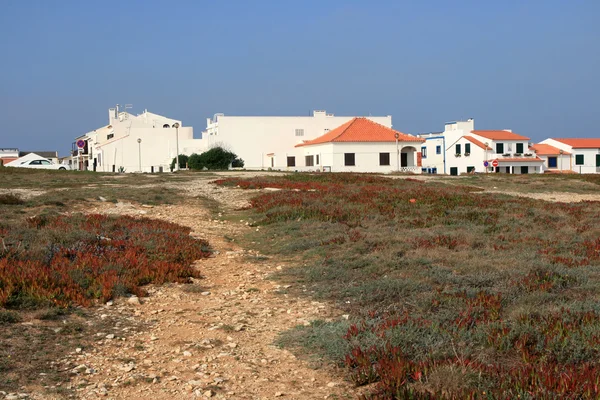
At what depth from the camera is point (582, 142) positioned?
258 feet

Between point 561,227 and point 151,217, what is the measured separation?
10.0 meters

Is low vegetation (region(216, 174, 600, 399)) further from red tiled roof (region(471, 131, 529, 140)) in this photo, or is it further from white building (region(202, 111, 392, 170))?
red tiled roof (region(471, 131, 529, 140))

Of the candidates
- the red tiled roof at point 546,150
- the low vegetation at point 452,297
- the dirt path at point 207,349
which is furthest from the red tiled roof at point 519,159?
the dirt path at point 207,349

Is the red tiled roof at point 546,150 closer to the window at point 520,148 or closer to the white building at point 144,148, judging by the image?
the window at point 520,148

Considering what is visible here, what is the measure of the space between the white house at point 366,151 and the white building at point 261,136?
6899 mm

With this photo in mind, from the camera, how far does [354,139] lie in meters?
62.8

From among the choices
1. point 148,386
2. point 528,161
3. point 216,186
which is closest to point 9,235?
point 148,386

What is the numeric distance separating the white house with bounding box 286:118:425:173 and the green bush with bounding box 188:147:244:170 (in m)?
8.73

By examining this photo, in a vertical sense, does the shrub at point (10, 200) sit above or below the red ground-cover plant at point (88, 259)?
above

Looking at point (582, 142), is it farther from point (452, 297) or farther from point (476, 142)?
point (452, 297)

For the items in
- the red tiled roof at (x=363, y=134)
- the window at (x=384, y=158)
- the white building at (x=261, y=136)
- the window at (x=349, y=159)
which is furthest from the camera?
the white building at (x=261, y=136)

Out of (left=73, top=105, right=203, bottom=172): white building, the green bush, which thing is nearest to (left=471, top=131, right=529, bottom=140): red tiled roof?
the green bush

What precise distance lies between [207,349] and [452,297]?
302cm

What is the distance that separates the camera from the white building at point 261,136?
230 ft
